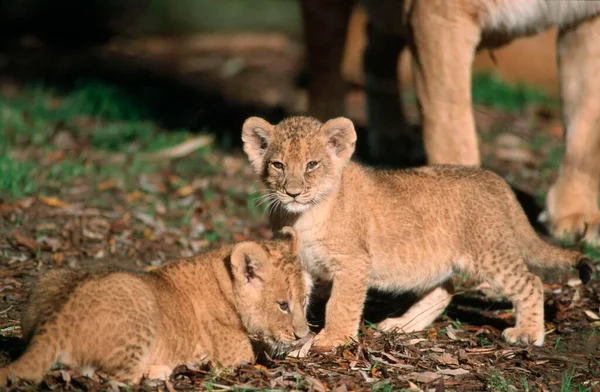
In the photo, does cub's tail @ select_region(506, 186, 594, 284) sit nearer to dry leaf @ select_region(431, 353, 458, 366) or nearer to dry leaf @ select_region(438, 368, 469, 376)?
dry leaf @ select_region(431, 353, 458, 366)

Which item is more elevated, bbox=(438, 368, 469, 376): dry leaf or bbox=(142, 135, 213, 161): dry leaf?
bbox=(142, 135, 213, 161): dry leaf

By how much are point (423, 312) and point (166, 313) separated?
72.6 inches

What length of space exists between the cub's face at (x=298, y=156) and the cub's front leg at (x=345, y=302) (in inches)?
16.2

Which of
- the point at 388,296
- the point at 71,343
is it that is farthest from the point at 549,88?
the point at 71,343

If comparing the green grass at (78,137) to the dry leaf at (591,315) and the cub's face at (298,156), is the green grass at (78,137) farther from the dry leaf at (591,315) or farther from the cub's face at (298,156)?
the dry leaf at (591,315)

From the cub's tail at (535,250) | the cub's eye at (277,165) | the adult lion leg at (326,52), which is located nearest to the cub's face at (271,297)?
the cub's eye at (277,165)

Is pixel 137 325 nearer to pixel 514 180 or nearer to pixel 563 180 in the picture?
pixel 563 180

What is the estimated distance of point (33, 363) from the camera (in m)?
4.36

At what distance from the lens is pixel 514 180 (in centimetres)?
Answer: 906

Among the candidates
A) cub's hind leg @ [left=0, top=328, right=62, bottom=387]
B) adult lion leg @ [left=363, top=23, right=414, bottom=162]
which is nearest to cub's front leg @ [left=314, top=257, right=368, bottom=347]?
cub's hind leg @ [left=0, top=328, right=62, bottom=387]

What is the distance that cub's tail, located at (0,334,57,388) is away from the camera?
4305 mm

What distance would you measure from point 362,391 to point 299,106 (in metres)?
6.82

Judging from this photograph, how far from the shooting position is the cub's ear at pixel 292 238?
5172 millimetres

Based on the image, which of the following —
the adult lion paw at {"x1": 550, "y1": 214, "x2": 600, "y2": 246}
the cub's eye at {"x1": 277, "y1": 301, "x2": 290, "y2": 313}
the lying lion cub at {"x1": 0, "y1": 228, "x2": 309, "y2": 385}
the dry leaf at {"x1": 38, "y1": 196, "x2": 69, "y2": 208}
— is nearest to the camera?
the lying lion cub at {"x1": 0, "y1": 228, "x2": 309, "y2": 385}
